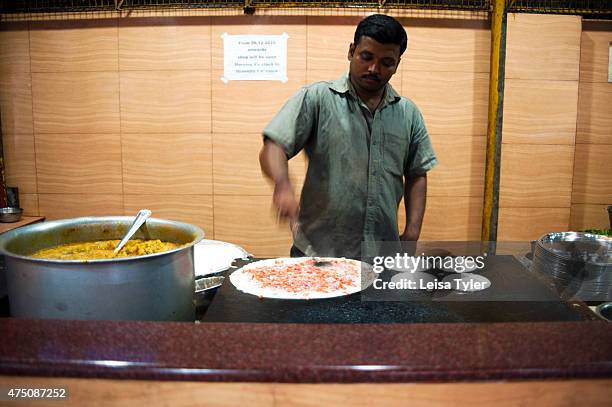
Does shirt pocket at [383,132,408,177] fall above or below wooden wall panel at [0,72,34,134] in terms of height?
below

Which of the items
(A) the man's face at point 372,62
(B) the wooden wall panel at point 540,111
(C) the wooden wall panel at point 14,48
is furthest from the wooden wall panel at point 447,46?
(C) the wooden wall panel at point 14,48

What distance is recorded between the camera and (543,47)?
3666 millimetres

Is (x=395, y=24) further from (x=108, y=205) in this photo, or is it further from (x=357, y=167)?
(x=108, y=205)

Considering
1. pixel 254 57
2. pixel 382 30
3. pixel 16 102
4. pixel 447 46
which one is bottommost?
pixel 16 102

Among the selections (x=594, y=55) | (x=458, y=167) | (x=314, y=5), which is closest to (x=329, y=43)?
(x=314, y=5)

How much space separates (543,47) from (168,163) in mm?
3129

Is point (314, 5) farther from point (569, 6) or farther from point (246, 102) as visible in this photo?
point (569, 6)

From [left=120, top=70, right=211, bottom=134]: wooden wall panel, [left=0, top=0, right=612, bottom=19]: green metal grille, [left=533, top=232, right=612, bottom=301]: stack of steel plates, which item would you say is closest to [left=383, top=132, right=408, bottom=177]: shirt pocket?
[left=533, top=232, right=612, bottom=301]: stack of steel plates

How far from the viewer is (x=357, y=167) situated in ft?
7.50

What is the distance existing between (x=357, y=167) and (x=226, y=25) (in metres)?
2.07

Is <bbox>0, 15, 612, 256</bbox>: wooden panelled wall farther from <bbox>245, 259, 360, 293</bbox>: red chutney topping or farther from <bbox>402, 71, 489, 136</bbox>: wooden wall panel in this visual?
<bbox>245, 259, 360, 293</bbox>: red chutney topping

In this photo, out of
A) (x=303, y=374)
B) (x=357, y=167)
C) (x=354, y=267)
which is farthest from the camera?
(x=357, y=167)

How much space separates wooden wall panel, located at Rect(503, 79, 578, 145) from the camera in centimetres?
372

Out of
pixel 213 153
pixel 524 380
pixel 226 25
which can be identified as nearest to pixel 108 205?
pixel 213 153
